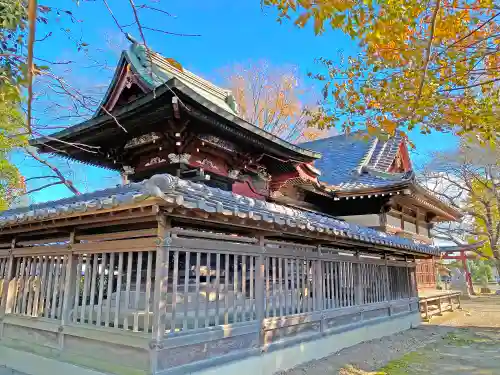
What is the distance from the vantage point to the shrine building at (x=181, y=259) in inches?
173

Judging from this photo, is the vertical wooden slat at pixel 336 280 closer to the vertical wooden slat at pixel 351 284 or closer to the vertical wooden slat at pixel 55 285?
A: the vertical wooden slat at pixel 351 284

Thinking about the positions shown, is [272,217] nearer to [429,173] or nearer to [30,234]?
[30,234]

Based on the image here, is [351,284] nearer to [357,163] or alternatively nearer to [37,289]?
[37,289]

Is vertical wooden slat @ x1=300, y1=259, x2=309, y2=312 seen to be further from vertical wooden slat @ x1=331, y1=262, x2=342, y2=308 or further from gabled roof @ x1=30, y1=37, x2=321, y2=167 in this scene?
gabled roof @ x1=30, y1=37, x2=321, y2=167

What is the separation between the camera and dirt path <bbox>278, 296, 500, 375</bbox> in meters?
6.53

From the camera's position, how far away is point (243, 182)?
29.7ft

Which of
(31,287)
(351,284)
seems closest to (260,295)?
(351,284)

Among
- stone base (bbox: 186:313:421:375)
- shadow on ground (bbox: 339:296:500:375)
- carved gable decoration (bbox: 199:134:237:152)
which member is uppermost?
carved gable decoration (bbox: 199:134:237:152)

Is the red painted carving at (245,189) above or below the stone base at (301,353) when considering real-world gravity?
above

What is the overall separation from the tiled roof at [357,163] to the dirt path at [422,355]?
4.46 m

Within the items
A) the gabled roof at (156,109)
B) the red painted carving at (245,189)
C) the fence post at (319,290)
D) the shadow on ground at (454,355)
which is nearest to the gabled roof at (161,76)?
the gabled roof at (156,109)

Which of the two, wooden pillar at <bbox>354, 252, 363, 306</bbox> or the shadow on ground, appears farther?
wooden pillar at <bbox>354, 252, 363, 306</bbox>

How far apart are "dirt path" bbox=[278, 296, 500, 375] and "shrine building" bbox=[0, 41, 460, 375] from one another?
0.36m

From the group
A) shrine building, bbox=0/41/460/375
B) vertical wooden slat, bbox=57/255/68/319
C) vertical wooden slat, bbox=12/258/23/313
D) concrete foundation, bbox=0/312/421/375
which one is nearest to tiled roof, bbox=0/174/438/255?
shrine building, bbox=0/41/460/375
